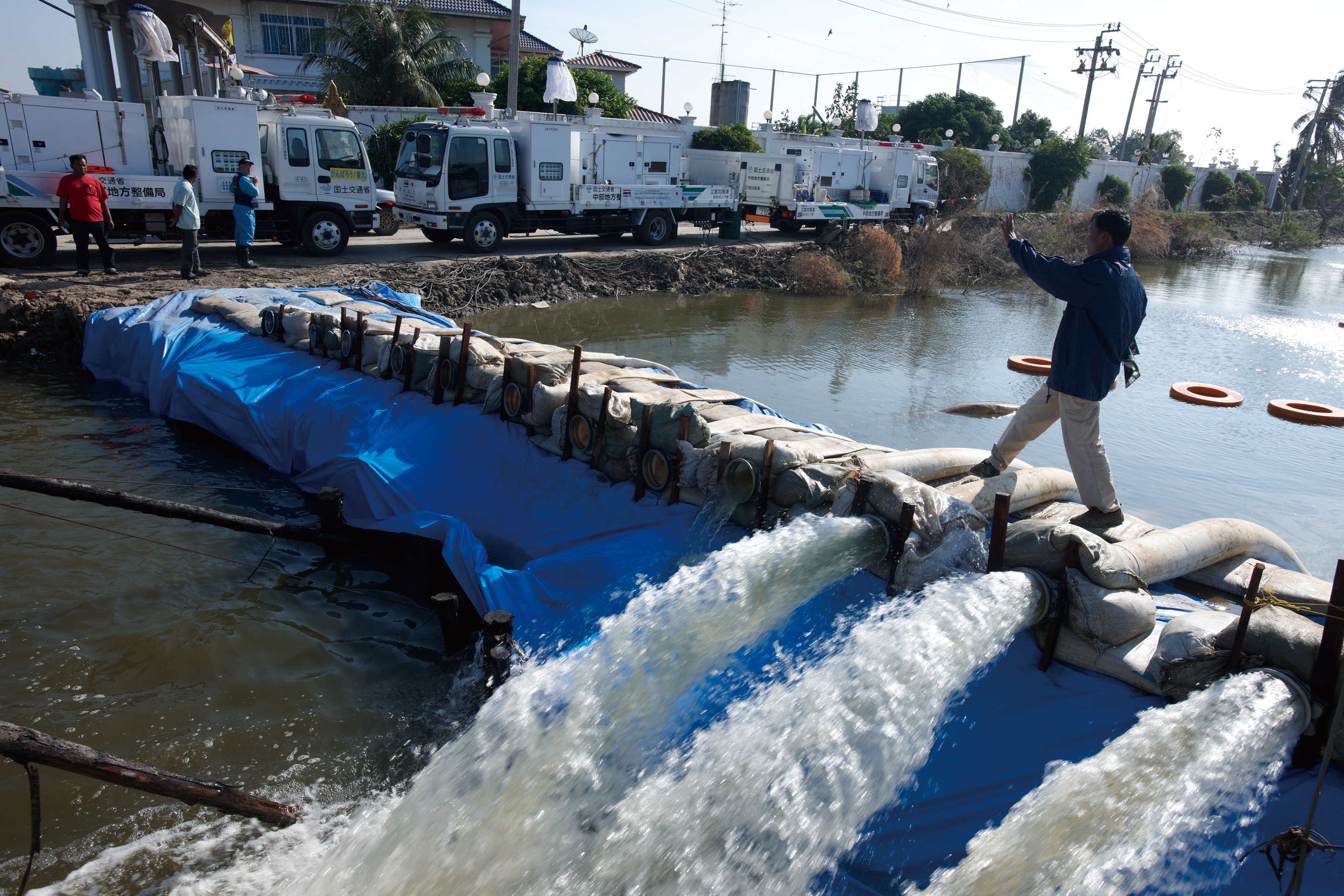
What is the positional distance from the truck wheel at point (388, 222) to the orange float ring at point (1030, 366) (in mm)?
11217

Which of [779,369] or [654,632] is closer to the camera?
[654,632]

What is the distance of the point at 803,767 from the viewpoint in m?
2.75

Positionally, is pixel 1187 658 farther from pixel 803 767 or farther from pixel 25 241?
pixel 25 241

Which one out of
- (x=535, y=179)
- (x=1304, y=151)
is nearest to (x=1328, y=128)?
(x=1304, y=151)

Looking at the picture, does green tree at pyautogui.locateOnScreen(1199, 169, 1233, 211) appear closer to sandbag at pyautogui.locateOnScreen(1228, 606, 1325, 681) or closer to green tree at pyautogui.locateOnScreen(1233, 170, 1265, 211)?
green tree at pyautogui.locateOnScreen(1233, 170, 1265, 211)

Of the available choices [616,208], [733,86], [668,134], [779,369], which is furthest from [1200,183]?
[779,369]

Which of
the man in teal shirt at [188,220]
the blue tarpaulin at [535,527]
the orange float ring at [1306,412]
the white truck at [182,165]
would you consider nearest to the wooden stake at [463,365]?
the blue tarpaulin at [535,527]

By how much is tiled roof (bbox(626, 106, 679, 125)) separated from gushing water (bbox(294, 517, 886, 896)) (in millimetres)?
26470

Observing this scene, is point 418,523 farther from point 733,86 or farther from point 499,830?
point 733,86

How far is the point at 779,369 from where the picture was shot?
10.4m

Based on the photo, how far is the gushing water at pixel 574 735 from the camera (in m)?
2.83

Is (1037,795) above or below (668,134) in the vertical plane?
below

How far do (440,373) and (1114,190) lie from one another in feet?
117

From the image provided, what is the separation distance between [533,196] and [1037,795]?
14.4 metres
